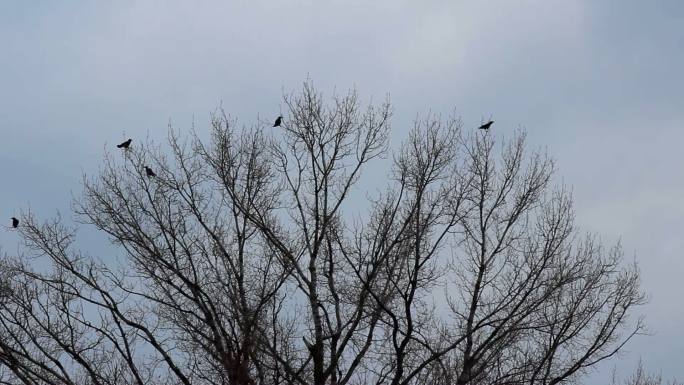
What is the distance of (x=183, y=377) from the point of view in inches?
527

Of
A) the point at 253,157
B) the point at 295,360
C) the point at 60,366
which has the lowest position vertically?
the point at 60,366

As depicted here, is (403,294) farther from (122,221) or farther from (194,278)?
(122,221)

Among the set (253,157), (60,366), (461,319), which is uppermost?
(253,157)

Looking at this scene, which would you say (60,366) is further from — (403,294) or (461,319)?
(461,319)

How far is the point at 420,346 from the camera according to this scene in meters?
15.0

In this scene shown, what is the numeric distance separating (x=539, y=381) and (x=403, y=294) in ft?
10.7

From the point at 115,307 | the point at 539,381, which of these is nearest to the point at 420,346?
the point at 539,381

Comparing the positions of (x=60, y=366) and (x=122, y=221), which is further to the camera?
(x=122, y=221)

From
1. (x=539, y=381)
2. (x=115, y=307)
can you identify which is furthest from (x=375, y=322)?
(x=115, y=307)

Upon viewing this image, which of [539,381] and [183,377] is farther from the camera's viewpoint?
[539,381]

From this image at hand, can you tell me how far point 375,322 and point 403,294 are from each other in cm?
146

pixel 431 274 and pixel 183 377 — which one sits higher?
pixel 431 274

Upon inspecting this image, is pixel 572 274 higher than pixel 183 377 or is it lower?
higher

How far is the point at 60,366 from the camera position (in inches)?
530
